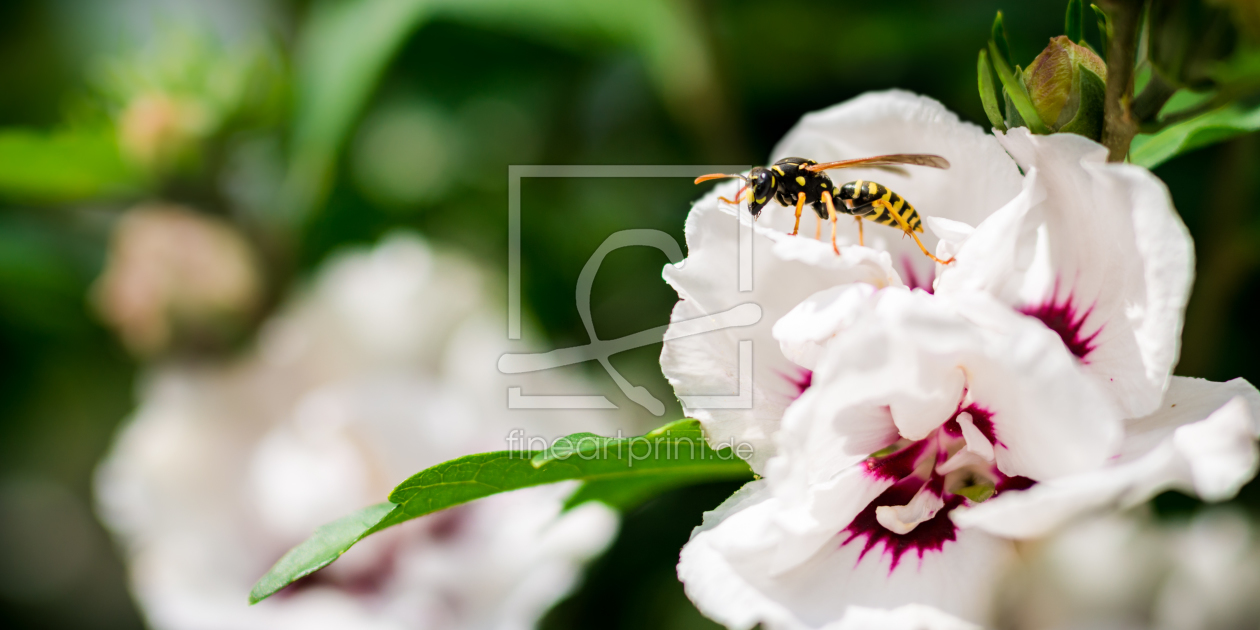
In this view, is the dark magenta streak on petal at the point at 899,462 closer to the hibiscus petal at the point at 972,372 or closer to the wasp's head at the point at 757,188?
the hibiscus petal at the point at 972,372

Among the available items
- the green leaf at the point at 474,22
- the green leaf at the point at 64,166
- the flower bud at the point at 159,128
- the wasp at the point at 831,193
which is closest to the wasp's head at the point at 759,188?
the wasp at the point at 831,193

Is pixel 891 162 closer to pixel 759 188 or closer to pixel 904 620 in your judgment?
pixel 759 188

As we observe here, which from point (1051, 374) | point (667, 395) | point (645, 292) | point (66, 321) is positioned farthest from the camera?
point (66, 321)

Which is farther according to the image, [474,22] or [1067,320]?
[474,22]

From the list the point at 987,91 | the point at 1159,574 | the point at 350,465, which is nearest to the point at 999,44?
the point at 987,91

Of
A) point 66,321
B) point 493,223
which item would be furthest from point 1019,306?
point 66,321

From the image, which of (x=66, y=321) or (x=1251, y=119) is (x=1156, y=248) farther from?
(x=66, y=321)
